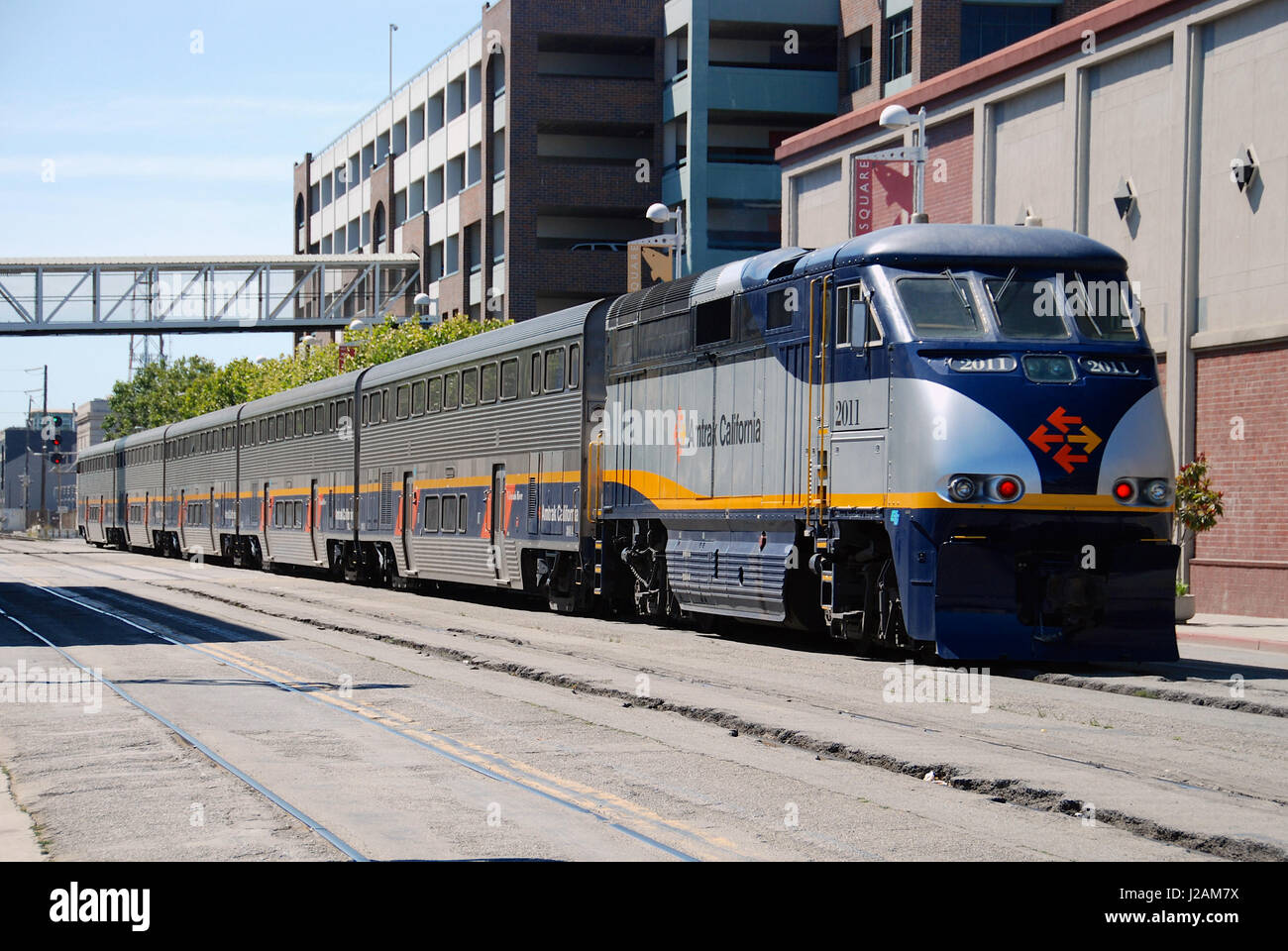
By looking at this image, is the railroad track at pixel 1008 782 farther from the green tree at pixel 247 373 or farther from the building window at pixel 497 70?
the building window at pixel 497 70

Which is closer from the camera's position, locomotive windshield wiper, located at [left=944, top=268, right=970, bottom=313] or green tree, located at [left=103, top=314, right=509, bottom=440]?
locomotive windshield wiper, located at [left=944, top=268, right=970, bottom=313]

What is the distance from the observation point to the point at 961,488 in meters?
14.9

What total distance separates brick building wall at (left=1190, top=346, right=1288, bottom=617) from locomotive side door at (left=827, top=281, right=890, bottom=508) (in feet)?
37.3

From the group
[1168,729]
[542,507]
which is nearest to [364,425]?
[542,507]

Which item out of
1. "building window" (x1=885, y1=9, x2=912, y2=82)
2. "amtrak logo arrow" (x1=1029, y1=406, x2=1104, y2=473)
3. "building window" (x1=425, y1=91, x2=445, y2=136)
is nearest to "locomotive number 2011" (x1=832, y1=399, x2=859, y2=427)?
"amtrak logo arrow" (x1=1029, y1=406, x2=1104, y2=473)

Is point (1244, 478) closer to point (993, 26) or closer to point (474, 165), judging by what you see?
point (993, 26)

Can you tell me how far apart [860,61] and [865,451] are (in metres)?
49.9

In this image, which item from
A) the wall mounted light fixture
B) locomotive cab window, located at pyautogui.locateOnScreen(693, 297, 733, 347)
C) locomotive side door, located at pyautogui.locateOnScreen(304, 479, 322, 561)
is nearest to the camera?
locomotive cab window, located at pyautogui.locateOnScreen(693, 297, 733, 347)

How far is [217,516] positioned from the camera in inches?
1917

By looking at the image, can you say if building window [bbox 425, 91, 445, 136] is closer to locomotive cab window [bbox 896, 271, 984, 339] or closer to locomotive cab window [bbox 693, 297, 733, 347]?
locomotive cab window [bbox 693, 297, 733, 347]

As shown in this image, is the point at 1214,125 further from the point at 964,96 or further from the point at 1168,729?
the point at 1168,729

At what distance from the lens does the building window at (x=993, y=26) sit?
56531 millimetres

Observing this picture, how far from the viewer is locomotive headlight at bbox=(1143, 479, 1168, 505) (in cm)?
1530

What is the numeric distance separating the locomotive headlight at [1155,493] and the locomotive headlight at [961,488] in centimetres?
173
